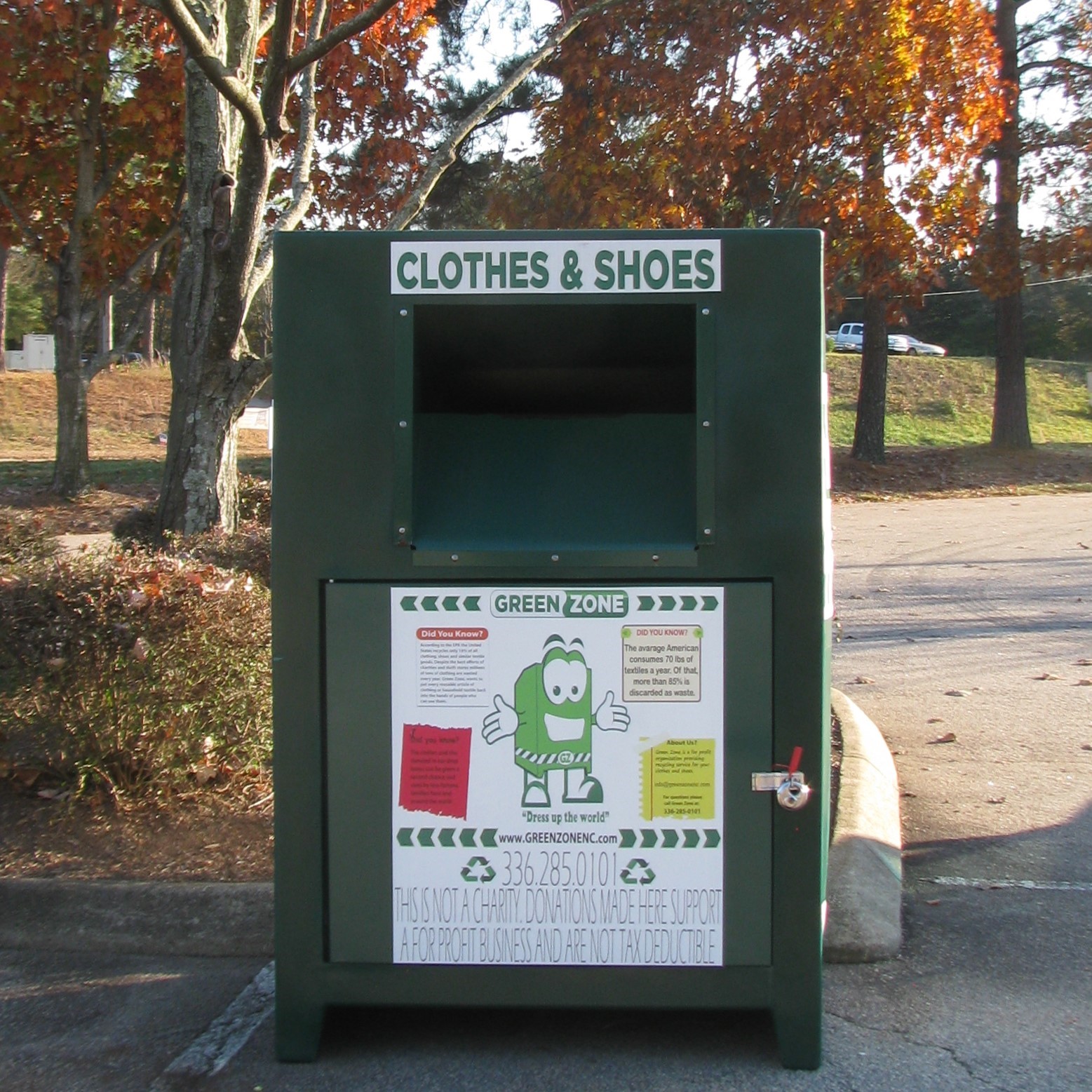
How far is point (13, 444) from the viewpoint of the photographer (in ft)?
88.8

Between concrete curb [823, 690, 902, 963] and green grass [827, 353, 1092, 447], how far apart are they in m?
22.3

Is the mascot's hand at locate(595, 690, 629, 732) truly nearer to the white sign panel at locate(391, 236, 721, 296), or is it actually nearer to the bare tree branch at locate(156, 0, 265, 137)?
the white sign panel at locate(391, 236, 721, 296)

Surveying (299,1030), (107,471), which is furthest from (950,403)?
(299,1030)

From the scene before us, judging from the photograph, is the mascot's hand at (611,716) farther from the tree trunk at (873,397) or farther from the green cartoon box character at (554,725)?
the tree trunk at (873,397)

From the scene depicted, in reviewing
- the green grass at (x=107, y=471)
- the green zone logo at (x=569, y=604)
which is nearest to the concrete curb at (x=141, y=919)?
A: the green zone logo at (x=569, y=604)

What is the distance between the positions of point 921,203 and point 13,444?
70.7 feet

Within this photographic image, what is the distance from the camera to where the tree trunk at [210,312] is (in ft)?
23.9

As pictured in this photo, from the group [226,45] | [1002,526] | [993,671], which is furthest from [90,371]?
[993,671]

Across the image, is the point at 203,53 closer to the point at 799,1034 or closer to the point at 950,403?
the point at 799,1034

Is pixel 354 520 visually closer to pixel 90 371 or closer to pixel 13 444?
pixel 90 371

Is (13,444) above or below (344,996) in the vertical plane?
above

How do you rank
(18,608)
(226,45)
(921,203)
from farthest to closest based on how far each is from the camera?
(921,203), (226,45), (18,608)

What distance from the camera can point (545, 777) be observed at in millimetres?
3166

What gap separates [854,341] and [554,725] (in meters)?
48.0
